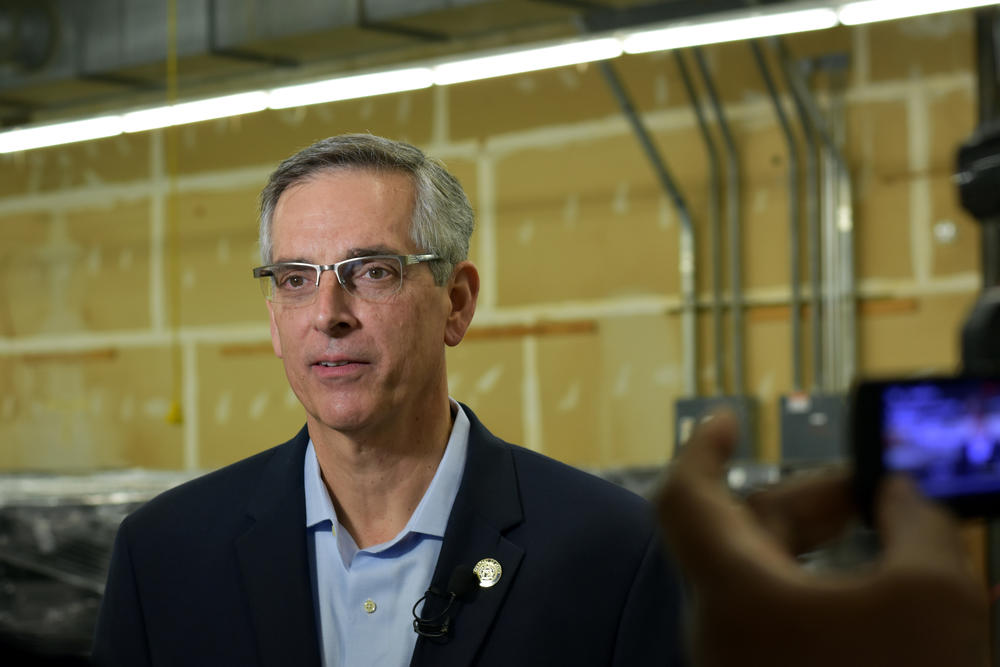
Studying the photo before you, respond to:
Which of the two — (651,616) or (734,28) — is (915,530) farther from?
(734,28)

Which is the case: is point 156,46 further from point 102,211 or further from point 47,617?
point 47,617

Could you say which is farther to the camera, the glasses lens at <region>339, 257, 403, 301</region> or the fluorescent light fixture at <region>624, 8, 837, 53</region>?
the fluorescent light fixture at <region>624, 8, 837, 53</region>

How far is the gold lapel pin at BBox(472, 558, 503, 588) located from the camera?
1.64m

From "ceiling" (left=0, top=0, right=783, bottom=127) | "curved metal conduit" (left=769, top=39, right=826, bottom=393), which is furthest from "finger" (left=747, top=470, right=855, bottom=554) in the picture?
"curved metal conduit" (left=769, top=39, right=826, bottom=393)

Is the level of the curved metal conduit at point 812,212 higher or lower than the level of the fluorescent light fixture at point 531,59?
lower

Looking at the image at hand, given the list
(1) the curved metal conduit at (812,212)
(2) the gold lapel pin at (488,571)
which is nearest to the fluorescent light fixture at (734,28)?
(1) the curved metal conduit at (812,212)

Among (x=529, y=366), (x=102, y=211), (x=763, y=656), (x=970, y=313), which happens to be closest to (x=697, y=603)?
(x=763, y=656)

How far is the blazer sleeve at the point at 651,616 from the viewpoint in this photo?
1610mm

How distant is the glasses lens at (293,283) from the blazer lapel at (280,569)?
0.27 m

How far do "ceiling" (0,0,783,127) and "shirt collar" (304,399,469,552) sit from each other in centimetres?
410

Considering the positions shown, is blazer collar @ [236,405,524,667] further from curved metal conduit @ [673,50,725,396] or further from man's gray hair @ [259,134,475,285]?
curved metal conduit @ [673,50,725,396]

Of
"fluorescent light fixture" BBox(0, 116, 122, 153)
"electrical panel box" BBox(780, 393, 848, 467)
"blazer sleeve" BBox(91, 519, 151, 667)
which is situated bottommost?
"electrical panel box" BBox(780, 393, 848, 467)

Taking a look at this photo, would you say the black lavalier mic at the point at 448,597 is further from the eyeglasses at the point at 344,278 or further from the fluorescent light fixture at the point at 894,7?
the fluorescent light fixture at the point at 894,7

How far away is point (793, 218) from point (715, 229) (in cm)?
40
